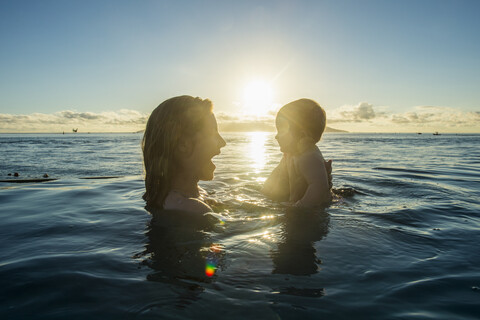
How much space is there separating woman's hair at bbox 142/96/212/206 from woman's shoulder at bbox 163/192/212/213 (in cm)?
13

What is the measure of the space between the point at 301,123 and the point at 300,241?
210cm

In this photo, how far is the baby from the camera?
4.28 meters

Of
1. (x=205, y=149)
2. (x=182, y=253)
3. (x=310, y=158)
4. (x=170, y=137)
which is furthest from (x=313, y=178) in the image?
(x=182, y=253)

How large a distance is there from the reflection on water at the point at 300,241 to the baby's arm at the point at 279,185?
2.79ft

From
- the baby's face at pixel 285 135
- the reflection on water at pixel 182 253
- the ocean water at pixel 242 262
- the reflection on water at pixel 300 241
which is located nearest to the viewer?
the ocean water at pixel 242 262

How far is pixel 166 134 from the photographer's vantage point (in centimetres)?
344

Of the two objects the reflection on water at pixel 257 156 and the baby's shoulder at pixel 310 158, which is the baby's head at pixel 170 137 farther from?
the reflection on water at pixel 257 156

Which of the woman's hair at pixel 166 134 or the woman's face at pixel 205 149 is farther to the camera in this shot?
the woman's face at pixel 205 149

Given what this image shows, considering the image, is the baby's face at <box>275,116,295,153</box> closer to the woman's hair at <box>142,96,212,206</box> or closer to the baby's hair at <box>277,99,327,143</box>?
the baby's hair at <box>277,99,327,143</box>

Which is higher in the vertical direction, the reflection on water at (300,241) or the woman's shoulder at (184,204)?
the woman's shoulder at (184,204)

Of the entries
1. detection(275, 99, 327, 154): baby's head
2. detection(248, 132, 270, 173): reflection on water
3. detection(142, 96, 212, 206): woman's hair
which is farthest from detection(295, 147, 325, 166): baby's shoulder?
detection(248, 132, 270, 173): reflection on water

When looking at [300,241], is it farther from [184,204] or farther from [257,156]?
[257,156]

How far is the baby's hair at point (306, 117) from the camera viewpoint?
438 cm

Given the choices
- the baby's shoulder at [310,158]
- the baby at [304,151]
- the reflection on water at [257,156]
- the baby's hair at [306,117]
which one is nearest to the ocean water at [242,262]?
the baby at [304,151]
